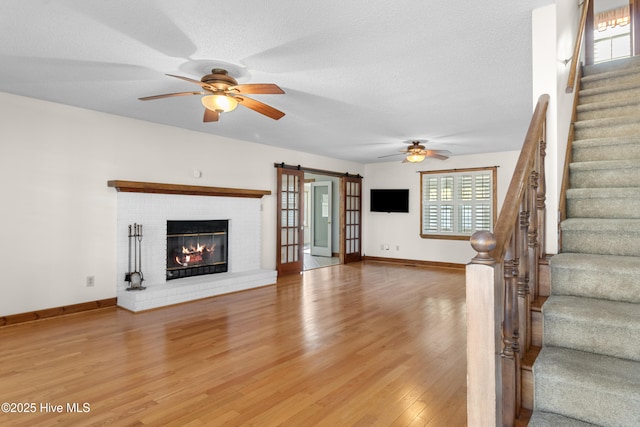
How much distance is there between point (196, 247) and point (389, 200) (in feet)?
15.4

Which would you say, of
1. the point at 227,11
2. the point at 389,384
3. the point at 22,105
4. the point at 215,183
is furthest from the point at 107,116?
the point at 389,384

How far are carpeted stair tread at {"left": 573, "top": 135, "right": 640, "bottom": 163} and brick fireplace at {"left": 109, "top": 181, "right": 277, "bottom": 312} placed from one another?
4.44 m

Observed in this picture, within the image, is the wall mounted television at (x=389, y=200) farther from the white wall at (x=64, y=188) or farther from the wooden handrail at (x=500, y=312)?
the wooden handrail at (x=500, y=312)

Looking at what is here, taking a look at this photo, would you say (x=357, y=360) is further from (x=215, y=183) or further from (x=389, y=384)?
(x=215, y=183)

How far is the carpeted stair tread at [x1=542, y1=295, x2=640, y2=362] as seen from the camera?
4.90 ft

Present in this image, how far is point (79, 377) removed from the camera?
103 inches

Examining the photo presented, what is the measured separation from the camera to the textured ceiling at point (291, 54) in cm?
226

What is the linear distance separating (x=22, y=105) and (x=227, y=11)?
3.10m

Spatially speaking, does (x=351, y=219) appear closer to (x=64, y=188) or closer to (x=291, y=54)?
(x=64, y=188)

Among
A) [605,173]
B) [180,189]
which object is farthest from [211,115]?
[605,173]

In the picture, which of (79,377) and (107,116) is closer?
(79,377)

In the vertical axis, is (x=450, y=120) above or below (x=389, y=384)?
above

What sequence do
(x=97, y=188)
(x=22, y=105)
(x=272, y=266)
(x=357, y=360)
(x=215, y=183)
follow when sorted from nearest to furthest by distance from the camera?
(x=357, y=360)
(x=22, y=105)
(x=97, y=188)
(x=215, y=183)
(x=272, y=266)

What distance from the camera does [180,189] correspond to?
5.13 meters
